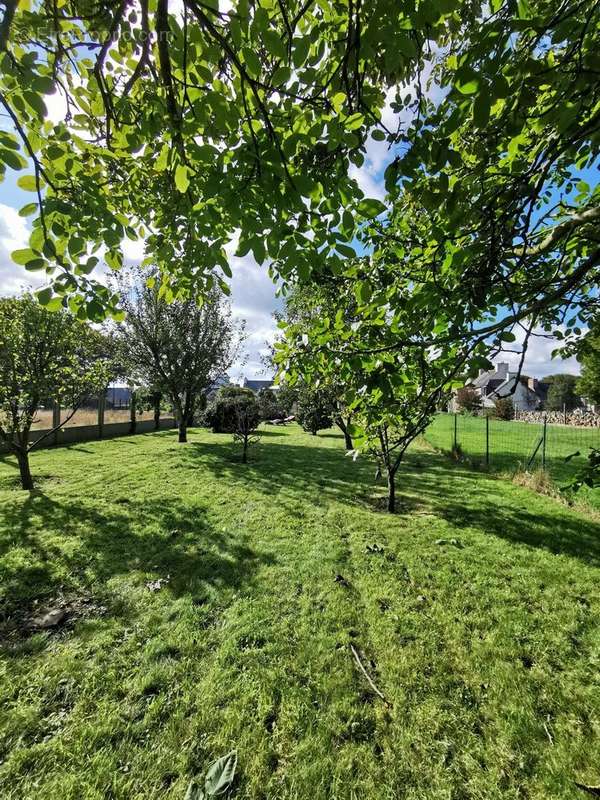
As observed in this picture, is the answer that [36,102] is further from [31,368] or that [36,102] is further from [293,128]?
[31,368]

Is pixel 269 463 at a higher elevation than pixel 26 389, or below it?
below

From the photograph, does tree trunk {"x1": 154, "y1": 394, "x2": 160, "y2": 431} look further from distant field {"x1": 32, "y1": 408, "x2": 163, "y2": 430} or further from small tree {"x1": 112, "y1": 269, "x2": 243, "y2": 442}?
small tree {"x1": 112, "y1": 269, "x2": 243, "y2": 442}

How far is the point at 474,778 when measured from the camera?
1900 millimetres

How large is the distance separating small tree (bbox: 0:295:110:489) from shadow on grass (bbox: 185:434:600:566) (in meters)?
4.24

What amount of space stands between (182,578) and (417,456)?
1095 cm

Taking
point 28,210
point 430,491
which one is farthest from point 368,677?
point 430,491

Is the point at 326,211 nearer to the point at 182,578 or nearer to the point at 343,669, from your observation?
the point at 343,669

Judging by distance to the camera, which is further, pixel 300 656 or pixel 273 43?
pixel 300 656

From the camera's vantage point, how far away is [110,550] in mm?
4672

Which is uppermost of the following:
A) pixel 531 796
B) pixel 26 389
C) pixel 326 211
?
pixel 326 211

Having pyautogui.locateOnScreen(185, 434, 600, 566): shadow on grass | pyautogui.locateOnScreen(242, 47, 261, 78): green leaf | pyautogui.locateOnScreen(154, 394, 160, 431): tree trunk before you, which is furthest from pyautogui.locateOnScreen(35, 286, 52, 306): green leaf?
pyautogui.locateOnScreen(154, 394, 160, 431): tree trunk

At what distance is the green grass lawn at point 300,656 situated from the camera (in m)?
1.94

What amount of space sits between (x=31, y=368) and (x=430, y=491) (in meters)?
9.53

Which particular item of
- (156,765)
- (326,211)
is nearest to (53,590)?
(156,765)
